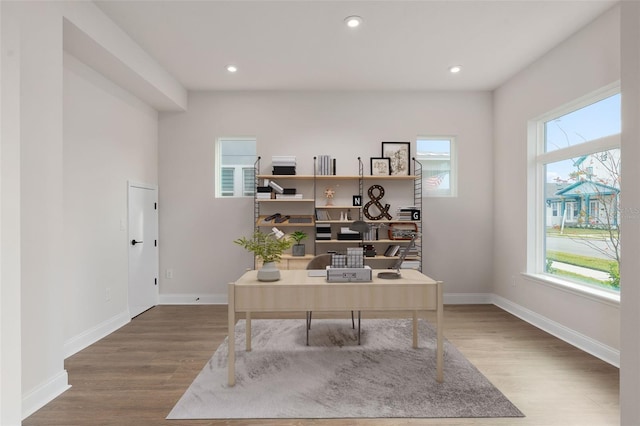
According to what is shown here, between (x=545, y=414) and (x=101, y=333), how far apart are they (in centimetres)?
394

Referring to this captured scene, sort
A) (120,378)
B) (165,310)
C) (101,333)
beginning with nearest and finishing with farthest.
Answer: (120,378) → (101,333) → (165,310)

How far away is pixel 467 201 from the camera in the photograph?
5.08 meters

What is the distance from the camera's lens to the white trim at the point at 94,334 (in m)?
3.19

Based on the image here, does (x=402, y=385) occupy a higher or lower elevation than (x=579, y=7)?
lower

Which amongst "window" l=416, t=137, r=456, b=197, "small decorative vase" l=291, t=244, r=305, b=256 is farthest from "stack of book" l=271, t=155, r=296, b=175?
"window" l=416, t=137, r=456, b=197

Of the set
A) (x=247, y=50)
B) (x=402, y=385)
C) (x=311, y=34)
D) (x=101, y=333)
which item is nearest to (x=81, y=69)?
(x=247, y=50)

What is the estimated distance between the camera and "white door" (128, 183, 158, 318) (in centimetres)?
431

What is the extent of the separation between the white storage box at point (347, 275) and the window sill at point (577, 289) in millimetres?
2115

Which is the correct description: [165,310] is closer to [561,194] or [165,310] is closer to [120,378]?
[120,378]

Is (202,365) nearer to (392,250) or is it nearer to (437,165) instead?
(392,250)

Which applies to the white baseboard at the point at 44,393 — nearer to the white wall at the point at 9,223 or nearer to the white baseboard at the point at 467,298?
the white wall at the point at 9,223

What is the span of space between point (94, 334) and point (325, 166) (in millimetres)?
3280

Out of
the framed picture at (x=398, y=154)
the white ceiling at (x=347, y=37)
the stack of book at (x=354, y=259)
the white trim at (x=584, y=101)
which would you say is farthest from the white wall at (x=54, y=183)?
the white trim at (x=584, y=101)

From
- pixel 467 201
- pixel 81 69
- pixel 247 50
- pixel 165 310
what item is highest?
pixel 247 50
